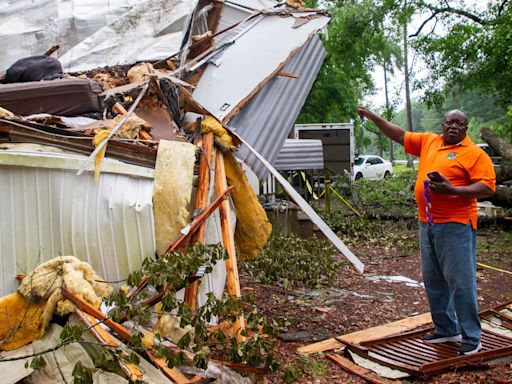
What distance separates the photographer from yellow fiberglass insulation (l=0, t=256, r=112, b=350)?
11.0 feet

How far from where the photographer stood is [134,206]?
158 inches

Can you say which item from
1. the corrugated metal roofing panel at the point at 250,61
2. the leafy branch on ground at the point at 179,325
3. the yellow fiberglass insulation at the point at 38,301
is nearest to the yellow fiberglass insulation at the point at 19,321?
the yellow fiberglass insulation at the point at 38,301

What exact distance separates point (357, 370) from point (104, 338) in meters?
1.99

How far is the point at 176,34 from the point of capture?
6.78m

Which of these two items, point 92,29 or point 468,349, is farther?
point 92,29

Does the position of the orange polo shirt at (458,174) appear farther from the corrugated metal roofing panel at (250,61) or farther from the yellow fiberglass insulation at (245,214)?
the corrugated metal roofing panel at (250,61)

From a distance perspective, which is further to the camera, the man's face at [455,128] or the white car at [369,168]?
the white car at [369,168]

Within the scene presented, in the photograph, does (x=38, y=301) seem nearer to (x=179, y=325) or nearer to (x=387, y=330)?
(x=179, y=325)

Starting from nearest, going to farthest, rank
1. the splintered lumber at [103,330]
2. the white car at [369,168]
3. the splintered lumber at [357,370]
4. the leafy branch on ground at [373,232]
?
the splintered lumber at [103,330] < the splintered lumber at [357,370] < the leafy branch on ground at [373,232] < the white car at [369,168]

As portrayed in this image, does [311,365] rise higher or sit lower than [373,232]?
lower

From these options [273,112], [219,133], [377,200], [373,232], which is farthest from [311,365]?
[377,200]

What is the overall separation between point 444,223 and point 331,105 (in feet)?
62.2

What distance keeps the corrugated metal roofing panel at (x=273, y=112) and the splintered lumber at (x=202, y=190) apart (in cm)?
70

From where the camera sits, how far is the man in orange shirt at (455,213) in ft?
14.2
